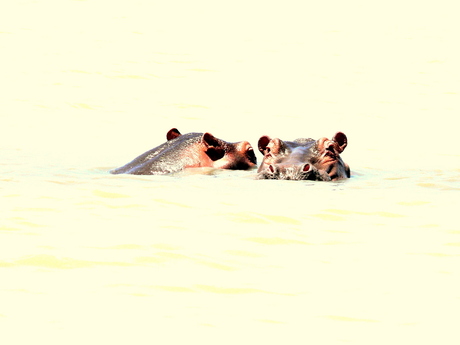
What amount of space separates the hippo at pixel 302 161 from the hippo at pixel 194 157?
875 millimetres

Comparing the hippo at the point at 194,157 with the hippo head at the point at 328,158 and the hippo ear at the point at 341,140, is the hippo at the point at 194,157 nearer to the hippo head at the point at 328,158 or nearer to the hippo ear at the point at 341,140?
the hippo ear at the point at 341,140

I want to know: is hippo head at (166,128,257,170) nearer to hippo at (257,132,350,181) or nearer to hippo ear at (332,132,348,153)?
hippo at (257,132,350,181)

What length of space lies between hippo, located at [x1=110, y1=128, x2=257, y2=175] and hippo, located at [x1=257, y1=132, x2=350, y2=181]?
875 millimetres

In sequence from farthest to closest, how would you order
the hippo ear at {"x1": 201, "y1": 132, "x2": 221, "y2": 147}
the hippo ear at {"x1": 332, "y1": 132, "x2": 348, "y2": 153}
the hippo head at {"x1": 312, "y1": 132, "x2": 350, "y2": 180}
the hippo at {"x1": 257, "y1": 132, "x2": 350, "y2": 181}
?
the hippo ear at {"x1": 201, "y1": 132, "x2": 221, "y2": 147}, the hippo ear at {"x1": 332, "y1": 132, "x2": 348, "y2": 153}, the hippo head at {"x1": 312, "y1": 132, "x2": 350, "y2": 180}, the hippo at {"x1": 257, "y1": 132, "x2": 350, "y2": 181}

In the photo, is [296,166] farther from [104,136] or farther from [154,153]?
[104,136]

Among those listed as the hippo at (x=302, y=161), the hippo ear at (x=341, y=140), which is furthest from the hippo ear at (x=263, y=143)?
the hippo ear at (x=341, y=140)

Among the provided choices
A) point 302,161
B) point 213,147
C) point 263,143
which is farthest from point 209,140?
point 302,161

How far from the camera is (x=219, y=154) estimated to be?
12055mm

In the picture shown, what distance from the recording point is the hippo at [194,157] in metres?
11.9

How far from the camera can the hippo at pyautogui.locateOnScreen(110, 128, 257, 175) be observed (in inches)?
468

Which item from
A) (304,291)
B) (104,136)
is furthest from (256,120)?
(304,291)

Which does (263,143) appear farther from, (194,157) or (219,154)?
(194,157)

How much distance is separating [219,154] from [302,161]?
1618mm

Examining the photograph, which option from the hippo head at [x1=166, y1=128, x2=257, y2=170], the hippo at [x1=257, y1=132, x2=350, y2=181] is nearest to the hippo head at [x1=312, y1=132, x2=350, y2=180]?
the hippo at [x1=257, y1=132, x2=350, y2=181]
